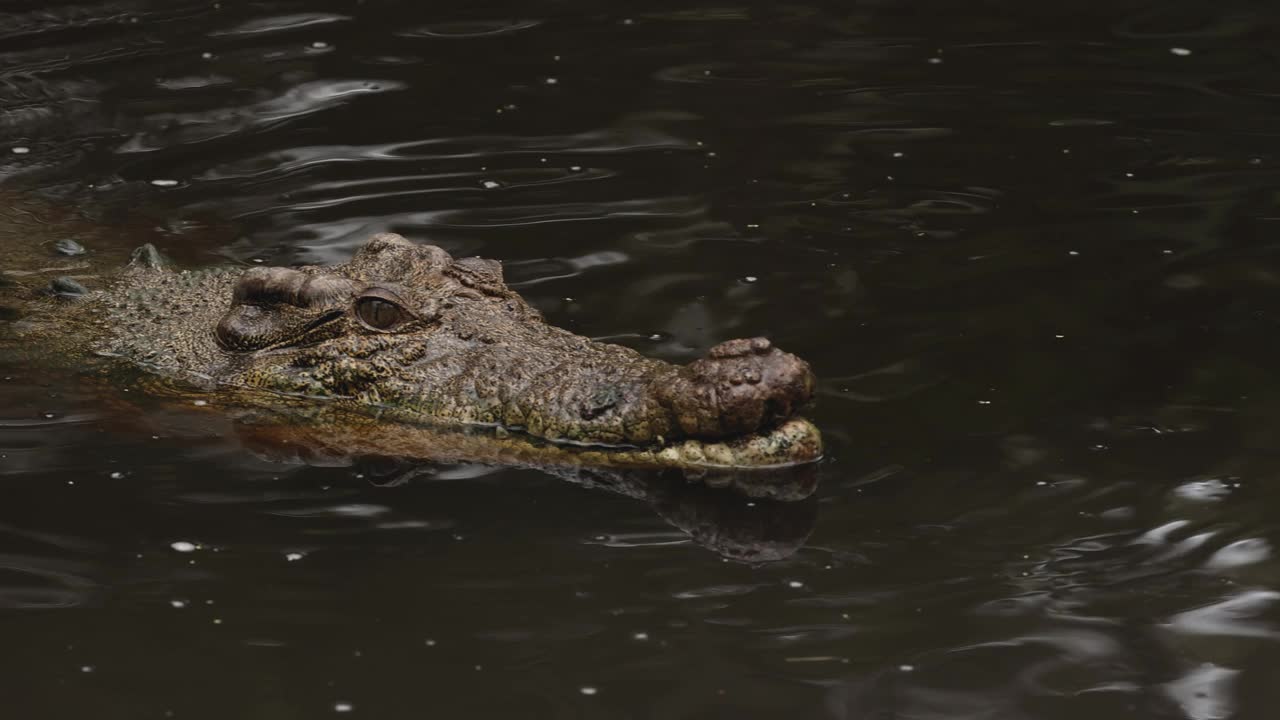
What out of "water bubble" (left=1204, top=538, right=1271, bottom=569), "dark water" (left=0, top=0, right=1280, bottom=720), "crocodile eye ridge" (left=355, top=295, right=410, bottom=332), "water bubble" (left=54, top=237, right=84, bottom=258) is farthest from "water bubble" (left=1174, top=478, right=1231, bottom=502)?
"water bubble" (left=54, top=237, right=84, bottom=258)

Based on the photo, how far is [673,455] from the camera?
588 centimetres

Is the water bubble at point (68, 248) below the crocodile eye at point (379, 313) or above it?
below

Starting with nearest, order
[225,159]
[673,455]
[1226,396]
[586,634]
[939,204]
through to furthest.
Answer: [586,634]
[673,455]
[1226,396]
[939,204]
[225,159]

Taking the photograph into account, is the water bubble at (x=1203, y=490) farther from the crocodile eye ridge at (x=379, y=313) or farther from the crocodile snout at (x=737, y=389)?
the crocodile eye ridge at (x=379, y=313)

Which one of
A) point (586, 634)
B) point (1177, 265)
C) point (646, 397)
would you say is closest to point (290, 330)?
point (646, 397)

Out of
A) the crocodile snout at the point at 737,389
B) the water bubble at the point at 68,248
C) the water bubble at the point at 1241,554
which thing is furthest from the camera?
the water bubble at the point at 68,248

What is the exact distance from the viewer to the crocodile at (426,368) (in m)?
5.82

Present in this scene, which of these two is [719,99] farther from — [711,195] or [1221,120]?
[1221,120]

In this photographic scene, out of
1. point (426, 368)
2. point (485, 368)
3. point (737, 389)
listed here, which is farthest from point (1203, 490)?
point (426, 368)

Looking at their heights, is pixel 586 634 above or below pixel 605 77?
below

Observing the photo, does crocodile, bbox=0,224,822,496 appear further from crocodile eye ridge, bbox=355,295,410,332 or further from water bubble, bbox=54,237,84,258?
water bubble, bbox=54,237,84,258

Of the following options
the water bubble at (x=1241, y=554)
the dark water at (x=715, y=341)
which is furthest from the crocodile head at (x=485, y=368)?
the water bubble at (x=1241, y=554)

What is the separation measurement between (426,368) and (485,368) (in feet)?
0.92

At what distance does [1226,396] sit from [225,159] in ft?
20.5
